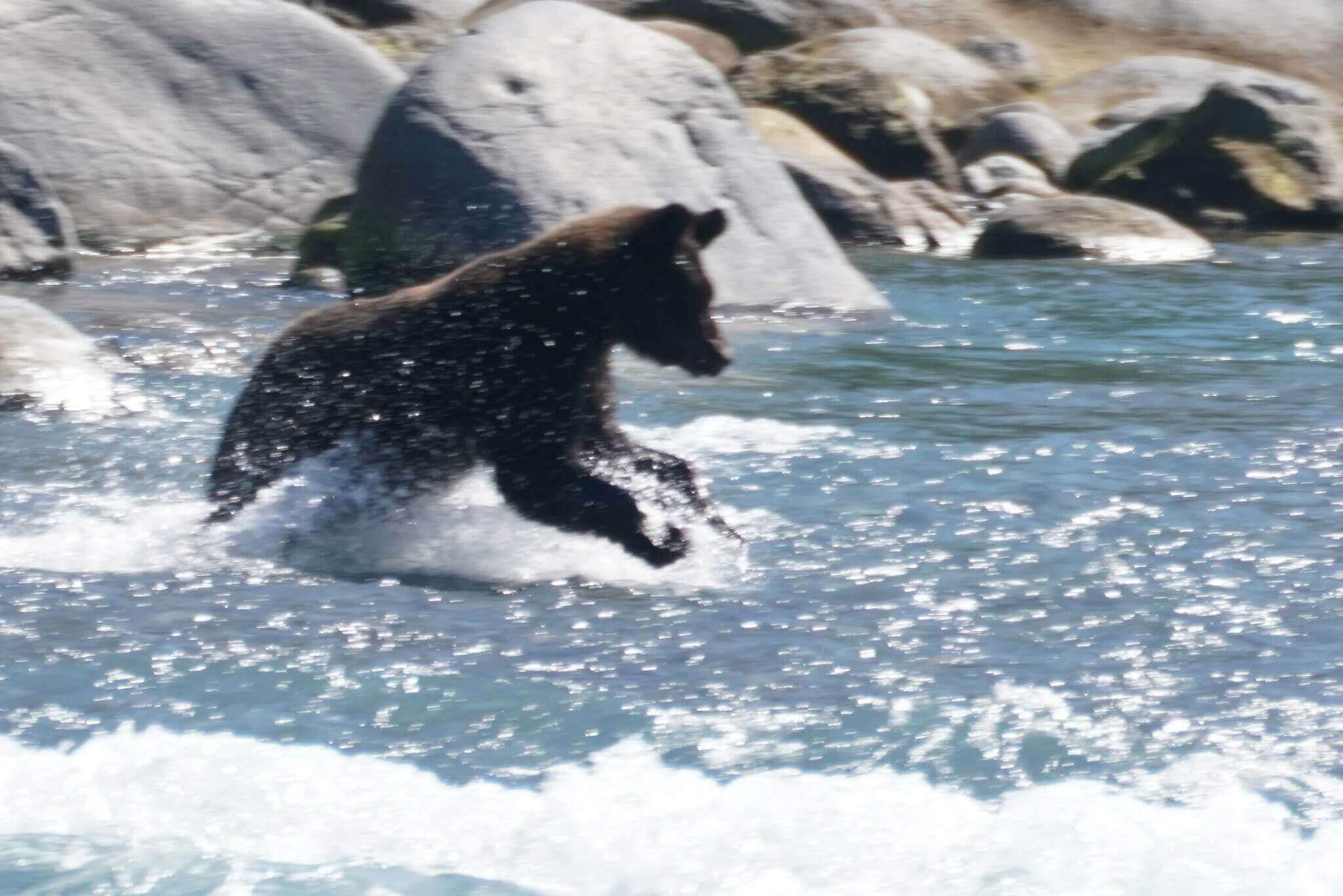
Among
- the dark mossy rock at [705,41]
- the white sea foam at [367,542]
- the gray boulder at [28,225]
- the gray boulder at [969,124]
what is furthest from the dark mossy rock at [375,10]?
the white sea foam at [367,542]

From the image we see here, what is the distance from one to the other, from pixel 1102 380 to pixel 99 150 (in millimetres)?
8720

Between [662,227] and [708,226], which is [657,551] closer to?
[662,227]

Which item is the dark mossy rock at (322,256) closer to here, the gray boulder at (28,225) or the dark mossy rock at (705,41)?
the gray boulder at (28,225)

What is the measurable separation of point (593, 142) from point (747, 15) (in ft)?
38.9

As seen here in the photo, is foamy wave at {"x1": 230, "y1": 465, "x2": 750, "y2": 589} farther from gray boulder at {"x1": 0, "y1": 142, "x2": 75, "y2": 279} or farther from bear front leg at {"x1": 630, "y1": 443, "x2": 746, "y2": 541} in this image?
gray boulder at {"x1": 0, "y1": 142, "x2": 75, "y2": 279}

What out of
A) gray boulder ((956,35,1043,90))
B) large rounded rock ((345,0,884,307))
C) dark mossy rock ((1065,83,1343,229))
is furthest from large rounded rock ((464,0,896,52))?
large rounded rock ((345,0,884,307))

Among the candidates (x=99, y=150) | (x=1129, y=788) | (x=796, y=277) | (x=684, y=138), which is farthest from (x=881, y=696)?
(x=99, y=150)

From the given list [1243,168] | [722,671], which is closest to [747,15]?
[1243,168]

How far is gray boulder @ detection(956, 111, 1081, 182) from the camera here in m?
21.1

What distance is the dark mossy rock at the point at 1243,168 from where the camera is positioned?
18.2 metres

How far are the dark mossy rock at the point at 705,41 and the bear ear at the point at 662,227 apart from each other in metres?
16.7

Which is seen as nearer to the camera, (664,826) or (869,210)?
(664,826)

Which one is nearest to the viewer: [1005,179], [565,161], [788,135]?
[565,161]

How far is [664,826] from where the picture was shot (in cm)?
411
